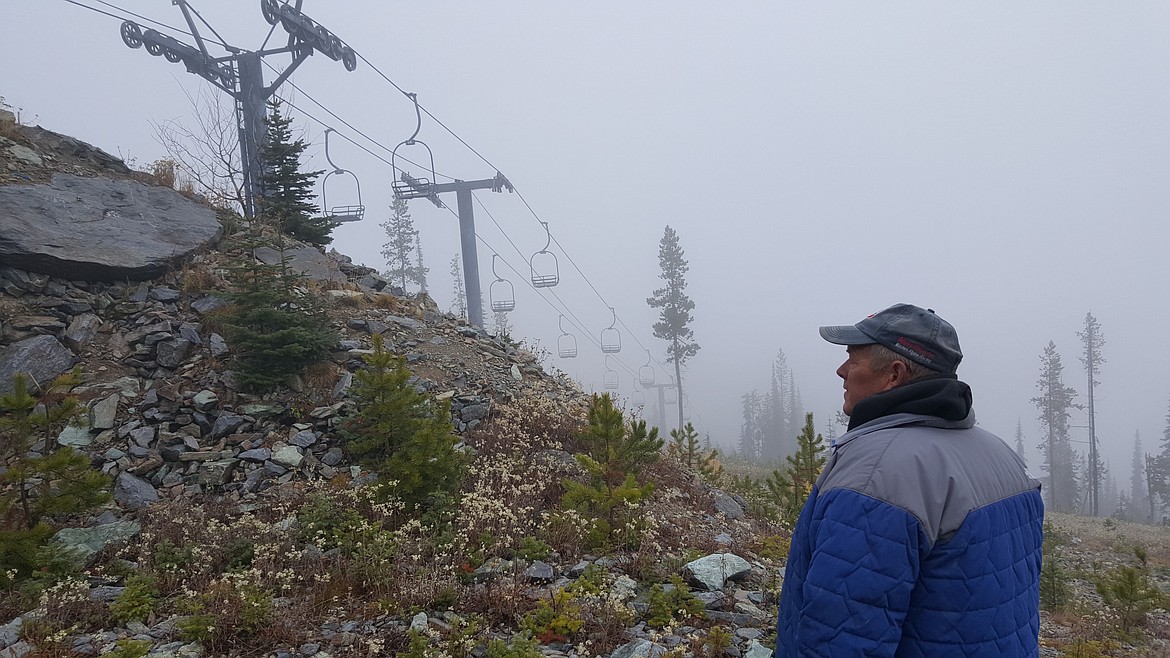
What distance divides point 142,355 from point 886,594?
37.5 feet

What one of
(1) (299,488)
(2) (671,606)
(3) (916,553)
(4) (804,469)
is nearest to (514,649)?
(2) (671,606)

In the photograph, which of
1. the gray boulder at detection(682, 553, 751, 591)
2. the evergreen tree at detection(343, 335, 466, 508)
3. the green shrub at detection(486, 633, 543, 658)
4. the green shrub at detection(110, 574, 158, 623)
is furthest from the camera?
the evergreen tree at detection(343, 335, 466, 508)

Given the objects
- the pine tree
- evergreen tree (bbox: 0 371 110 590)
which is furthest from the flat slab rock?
the pine tree

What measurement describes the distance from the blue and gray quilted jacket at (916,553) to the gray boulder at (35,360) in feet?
35.7

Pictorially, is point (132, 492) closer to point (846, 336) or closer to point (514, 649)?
point (514, 649)

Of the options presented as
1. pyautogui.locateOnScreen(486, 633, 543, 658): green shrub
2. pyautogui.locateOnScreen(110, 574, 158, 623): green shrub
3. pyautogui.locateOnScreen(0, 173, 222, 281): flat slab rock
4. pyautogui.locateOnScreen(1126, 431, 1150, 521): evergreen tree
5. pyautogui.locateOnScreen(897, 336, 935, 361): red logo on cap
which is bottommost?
pyautogui.locateOnScreen(1126, 431, 1150, 521): evergreen tree

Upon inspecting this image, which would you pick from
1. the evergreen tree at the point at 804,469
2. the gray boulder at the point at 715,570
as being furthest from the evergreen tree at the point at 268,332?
the evergreen tree at the point at 804,469

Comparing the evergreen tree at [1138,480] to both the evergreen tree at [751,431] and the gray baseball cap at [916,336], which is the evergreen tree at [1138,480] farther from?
the gray baseball cap at [916,336]

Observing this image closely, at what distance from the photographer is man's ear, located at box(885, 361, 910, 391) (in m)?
2.58

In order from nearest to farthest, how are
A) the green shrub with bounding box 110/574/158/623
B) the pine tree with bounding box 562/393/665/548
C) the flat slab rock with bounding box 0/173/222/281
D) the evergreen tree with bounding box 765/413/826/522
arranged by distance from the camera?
the green shrub with bounding box 110/574/158/623 < the pine tree with bounding box 562/393/665/548 < the flat slab rock with bounding box 0/173/222/281 < the evergreen tree with bounding box 765/413/826/522

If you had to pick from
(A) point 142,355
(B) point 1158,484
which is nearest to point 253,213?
(A) point 142,355

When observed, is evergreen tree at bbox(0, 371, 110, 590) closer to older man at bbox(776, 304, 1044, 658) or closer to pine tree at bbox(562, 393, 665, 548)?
pine tree at bbox(562, 393, 665, 548)

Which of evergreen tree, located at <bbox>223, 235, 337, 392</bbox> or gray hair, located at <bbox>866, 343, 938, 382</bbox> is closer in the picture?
gray hair, located at <bbox>866, 343, 938, 382</bbox>

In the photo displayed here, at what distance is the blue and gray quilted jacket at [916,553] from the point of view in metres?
2.06
